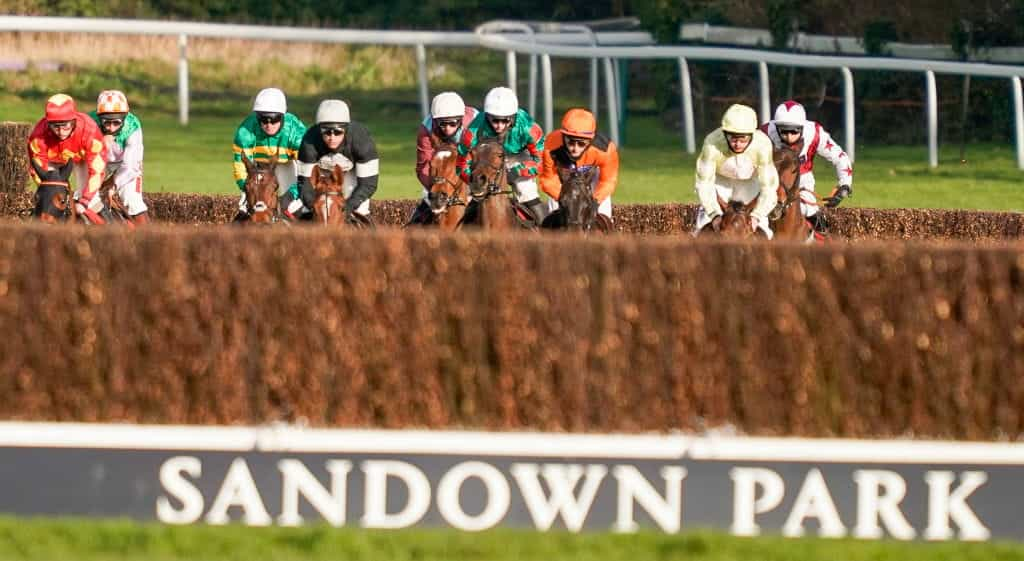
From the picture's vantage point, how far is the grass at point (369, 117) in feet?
52.3

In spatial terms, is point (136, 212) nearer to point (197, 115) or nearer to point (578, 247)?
point (578, 247)

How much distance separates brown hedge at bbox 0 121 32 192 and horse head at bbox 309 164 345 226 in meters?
5.33

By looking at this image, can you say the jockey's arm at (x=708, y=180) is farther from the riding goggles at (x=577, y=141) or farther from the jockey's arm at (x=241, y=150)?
the jockey's arm at (x=241, y=150)

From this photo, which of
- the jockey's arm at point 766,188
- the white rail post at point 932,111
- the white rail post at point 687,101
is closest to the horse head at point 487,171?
the jockey's arm at point 766,188

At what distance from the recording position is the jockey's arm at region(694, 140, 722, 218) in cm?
1013

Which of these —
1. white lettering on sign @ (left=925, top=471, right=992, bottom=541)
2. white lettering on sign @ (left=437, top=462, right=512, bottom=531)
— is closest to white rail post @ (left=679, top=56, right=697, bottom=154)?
white lettering on sign @ (left=925, top=471, right=992, bottom=541)

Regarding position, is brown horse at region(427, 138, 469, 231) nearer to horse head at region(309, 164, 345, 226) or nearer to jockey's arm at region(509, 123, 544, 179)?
horse head at region(309, 164, 345, 226)

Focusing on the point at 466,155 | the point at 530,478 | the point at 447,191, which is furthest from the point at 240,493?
the point at 466,155

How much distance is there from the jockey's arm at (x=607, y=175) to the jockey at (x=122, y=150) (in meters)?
2.86

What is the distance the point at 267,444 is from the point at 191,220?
26.2ft

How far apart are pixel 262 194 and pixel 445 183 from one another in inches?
38.4

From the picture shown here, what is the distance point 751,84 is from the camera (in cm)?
2094

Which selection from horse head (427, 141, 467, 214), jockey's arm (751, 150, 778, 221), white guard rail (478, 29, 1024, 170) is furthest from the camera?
white guard rail (478, 29, 1024, 170)

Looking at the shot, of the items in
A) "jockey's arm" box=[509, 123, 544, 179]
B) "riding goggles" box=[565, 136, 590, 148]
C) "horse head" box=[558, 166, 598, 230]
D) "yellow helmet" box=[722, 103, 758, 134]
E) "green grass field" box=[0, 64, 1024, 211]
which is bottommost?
"green grass field" box=[0, 64, 1024, 211]
